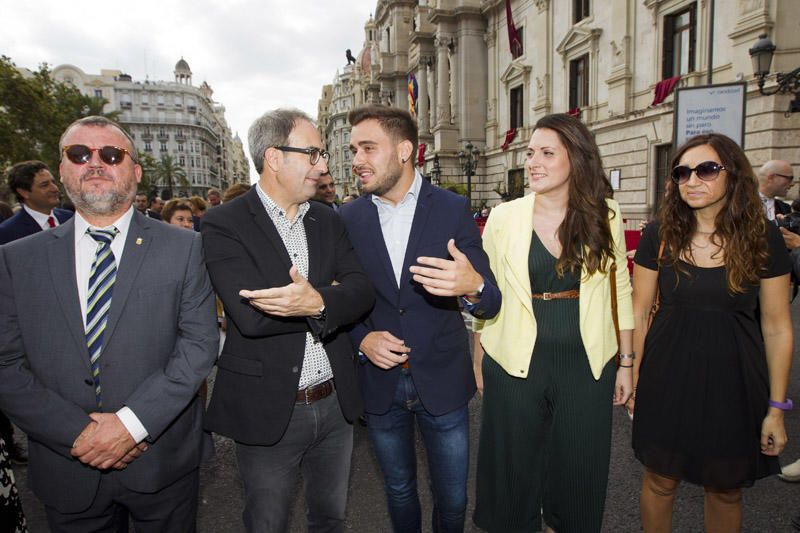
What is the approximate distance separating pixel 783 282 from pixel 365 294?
220cm

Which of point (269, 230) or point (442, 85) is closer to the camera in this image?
point (269, 230)

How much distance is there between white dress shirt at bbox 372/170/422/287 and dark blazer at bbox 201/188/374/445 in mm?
386

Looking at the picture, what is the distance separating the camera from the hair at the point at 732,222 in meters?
2.46

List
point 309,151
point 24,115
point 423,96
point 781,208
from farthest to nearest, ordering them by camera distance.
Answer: point 423,96 < point 24,115 < point 781,208 < point 309,151

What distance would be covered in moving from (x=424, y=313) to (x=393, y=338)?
260mm

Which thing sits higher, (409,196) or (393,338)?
(409,196)

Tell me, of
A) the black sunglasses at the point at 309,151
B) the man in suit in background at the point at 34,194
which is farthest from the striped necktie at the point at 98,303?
the man in suit in background at the point at 34,194

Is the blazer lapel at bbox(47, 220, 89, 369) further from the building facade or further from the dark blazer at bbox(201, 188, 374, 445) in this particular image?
the building facade

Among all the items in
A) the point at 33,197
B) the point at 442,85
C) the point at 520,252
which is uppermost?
the point at 442,85

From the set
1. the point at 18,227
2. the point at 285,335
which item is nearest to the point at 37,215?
the point at 18,227

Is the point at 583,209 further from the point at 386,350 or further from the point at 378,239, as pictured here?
the point at 386,350

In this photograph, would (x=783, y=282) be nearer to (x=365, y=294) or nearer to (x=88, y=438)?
(x=365, y=294)

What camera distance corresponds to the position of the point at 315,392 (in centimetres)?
230

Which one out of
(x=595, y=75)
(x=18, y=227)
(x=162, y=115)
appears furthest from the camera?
(x=162, y=115)
